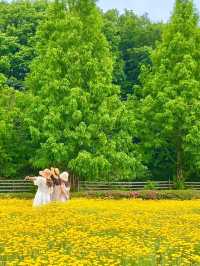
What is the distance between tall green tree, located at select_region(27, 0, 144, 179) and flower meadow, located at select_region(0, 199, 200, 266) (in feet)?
58.3

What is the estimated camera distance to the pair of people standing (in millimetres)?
29375

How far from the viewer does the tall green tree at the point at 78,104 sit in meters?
39.5

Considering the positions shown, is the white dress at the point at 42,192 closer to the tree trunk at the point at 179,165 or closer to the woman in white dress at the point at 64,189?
the woman in white dress at the point at 64,189

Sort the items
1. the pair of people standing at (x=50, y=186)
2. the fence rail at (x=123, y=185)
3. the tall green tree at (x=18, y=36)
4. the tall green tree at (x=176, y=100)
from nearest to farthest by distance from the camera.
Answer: the pair of people standing at (x=50, y=186) → the fence rail at (x=123, y=185) → the tall green tree at (x=176, y=100) → the tall green tree at (x=18, y=36)

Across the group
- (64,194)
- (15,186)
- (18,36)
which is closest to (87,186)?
(15,186)

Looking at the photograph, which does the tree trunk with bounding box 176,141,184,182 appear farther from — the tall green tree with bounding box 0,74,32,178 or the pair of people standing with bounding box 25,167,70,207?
the pair of people standing with bounding box 25,167,70,207

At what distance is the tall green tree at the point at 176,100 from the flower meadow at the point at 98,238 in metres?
23.3

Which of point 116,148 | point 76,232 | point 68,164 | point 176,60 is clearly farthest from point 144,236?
point 176,60

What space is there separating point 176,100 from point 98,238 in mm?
30986

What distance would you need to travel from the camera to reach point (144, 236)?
1543cm

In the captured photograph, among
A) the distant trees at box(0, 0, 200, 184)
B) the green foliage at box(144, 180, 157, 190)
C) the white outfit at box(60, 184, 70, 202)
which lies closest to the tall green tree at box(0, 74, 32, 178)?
the distant trees at box(0, 0, 200, 184)

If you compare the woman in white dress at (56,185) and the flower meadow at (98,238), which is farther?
the woman in white dress at (56,185)

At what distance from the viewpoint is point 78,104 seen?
40.7 m

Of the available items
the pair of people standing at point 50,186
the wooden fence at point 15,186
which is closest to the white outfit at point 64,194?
the pair of people standing at point 50,186
